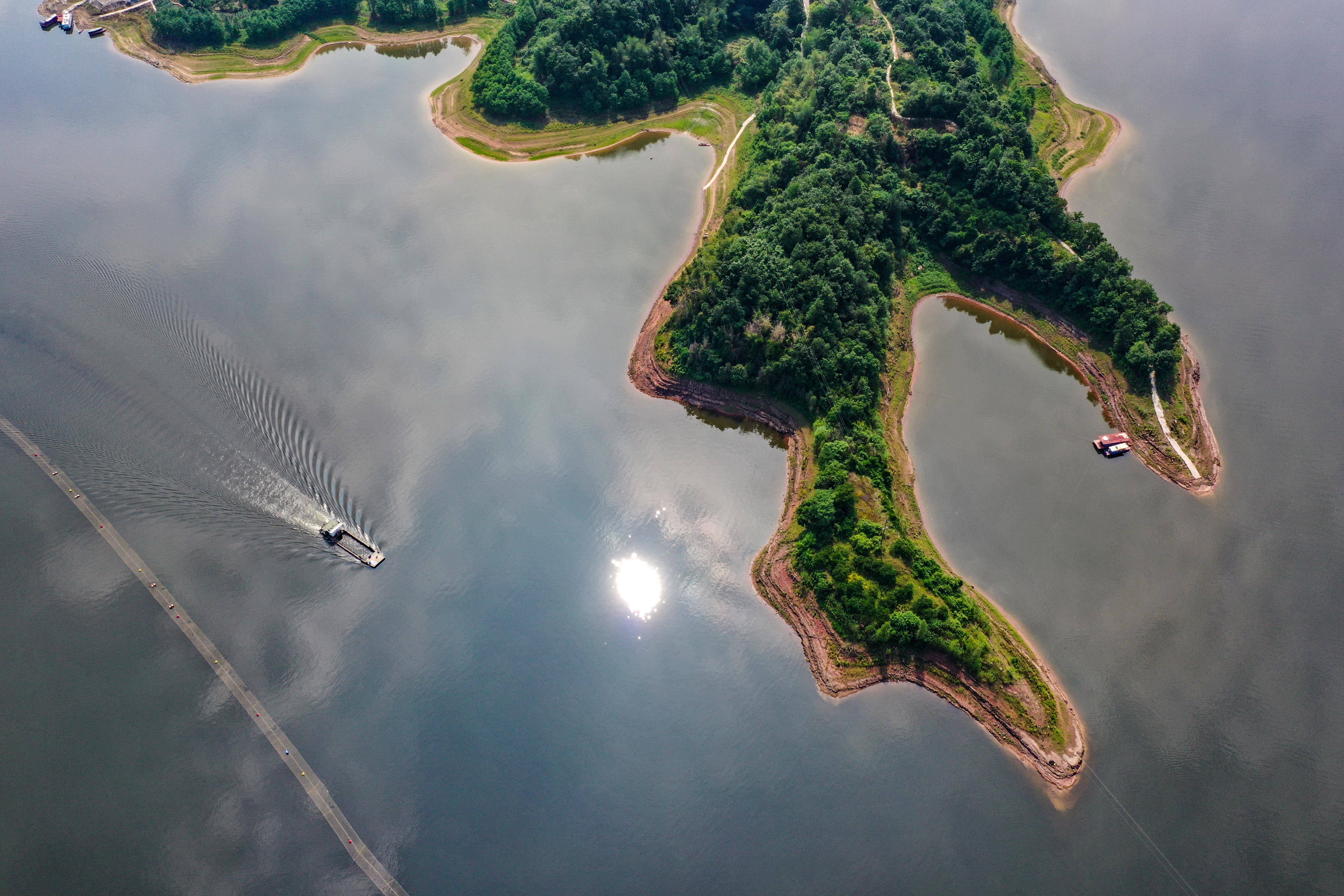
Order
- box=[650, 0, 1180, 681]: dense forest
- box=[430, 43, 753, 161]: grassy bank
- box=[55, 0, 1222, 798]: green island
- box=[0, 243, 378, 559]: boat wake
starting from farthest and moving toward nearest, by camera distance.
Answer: box=[430, 43, 753, 161]: grassy bank → box=[0, 243, 378, 559]: boat wake → box=[650, 0, 1180, 681]: dense forest → box=[55, 0, 1222, 798]: green island

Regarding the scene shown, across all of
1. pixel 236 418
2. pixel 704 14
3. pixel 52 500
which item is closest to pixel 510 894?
pixel 236 418

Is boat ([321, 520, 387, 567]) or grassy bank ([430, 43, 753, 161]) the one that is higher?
grassy bank ([430, 43, 753, 161])

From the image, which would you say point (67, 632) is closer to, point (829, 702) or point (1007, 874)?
point (829, 702)

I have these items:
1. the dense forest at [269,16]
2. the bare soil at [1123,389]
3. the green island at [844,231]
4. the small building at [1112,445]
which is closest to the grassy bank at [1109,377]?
the bare soil at [1123,389]

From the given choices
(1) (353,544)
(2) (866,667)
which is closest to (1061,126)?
(2) (866,667)

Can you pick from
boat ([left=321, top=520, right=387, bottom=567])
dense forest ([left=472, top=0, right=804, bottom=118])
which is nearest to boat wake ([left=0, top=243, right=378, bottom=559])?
boat ([left=321, top=520, right=387, bottom=567])

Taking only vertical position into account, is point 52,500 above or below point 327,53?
below

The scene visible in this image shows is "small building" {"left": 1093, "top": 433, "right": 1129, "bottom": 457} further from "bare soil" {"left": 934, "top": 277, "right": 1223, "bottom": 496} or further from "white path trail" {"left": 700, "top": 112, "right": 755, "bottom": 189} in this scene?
"white path trail" {"left": 700, "top": 112, "right": 755, "bottom": 189}

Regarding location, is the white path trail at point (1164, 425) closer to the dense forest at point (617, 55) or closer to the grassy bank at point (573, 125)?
the grassy bank at point (573, 125)
